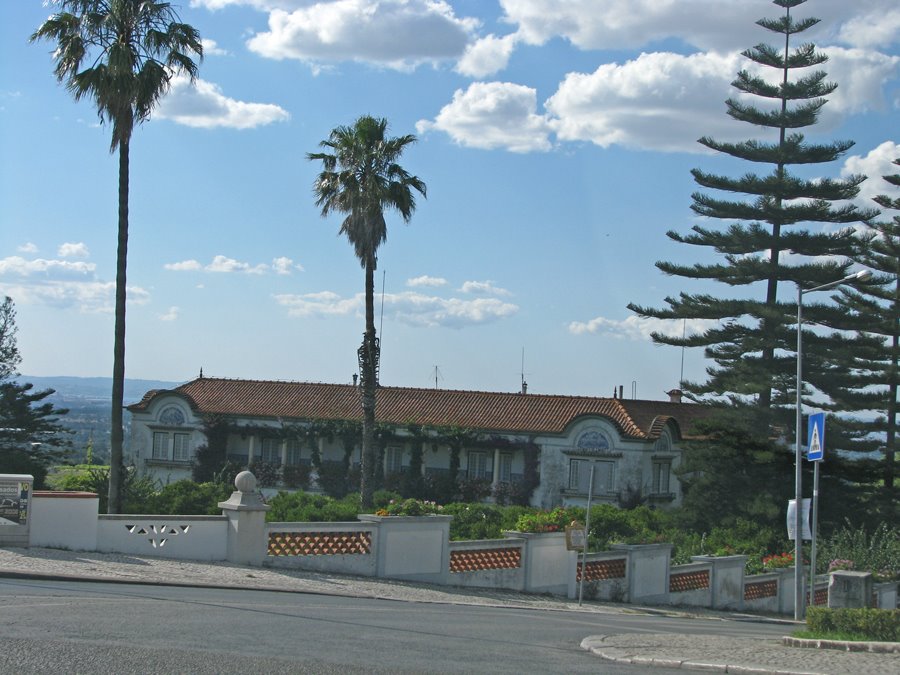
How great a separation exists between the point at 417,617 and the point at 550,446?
35566 millimetres

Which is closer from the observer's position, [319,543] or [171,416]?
[319,543]

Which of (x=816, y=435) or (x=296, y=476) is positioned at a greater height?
(x=816, y=435)

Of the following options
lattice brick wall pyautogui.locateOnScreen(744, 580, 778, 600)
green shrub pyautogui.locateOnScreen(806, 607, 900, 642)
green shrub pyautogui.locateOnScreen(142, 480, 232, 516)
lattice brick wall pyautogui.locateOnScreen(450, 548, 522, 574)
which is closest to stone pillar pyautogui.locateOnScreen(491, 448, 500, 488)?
lattice brick wall pyautogui.locateOnScreen(744, 580, 778, 600)

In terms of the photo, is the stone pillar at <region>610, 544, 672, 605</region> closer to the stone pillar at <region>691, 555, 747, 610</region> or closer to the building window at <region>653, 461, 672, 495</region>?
the stone pillar at <region>691, 555, 747, 610</region>

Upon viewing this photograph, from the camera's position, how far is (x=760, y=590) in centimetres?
3053

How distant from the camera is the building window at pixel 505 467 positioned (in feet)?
168

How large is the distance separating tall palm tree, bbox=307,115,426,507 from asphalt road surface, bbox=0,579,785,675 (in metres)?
21.5

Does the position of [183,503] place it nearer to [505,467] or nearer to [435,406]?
[505,467]

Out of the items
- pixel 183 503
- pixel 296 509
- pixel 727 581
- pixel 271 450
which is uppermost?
pixel 271 450

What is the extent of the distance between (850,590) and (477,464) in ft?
120

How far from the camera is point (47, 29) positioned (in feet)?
88.1

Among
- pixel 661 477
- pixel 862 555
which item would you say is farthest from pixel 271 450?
Result: pixel 862 555

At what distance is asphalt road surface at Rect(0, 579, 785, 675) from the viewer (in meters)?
9.54

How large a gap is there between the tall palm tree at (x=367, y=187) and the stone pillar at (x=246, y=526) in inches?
662
